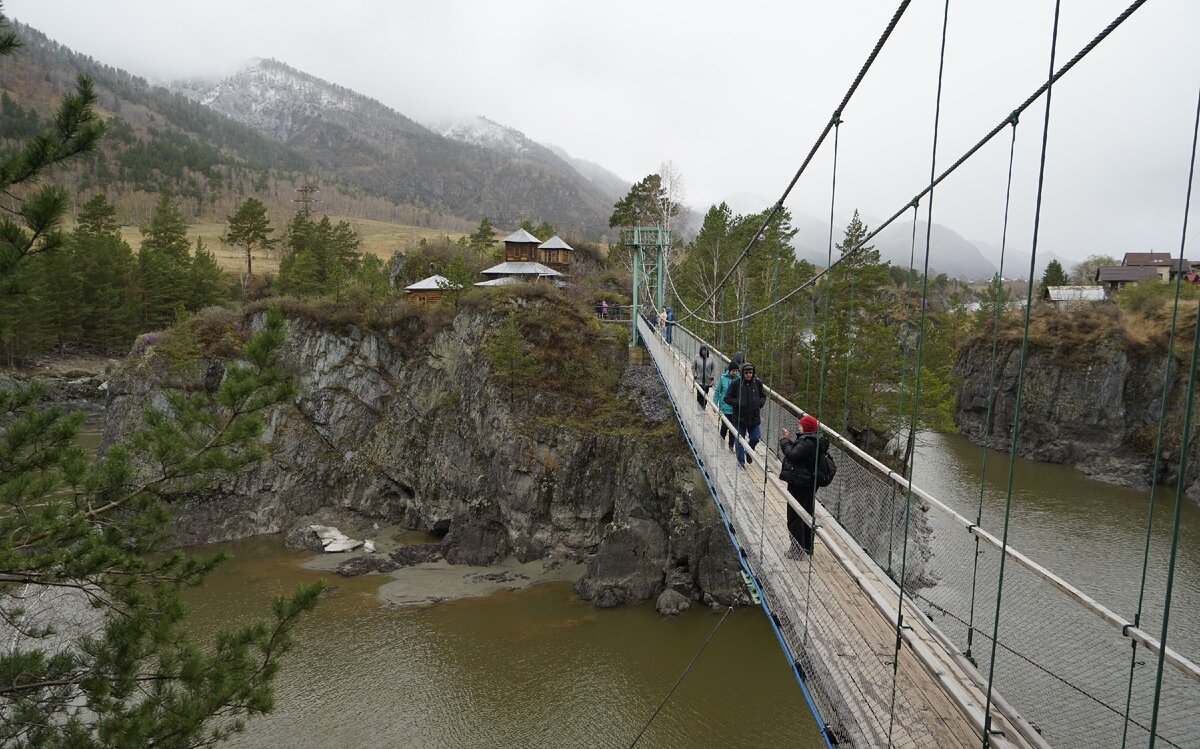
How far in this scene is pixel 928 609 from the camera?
9523mm

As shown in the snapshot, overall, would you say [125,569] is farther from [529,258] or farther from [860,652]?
[529,258]

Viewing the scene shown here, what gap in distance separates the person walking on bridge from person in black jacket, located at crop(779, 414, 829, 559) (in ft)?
13.7

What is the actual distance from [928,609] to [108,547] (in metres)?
10.2

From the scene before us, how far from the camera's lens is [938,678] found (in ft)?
11.0

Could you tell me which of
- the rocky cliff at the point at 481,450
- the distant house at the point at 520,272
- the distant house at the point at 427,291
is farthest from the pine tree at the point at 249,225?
the rocky cliff at the point at 481,450

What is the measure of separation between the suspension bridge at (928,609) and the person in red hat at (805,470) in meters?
0.15

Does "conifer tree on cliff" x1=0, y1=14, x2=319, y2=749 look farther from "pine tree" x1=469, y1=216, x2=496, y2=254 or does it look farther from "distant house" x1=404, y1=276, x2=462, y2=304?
"pine tree" x1=469, y1=216, x2=496, y2=254

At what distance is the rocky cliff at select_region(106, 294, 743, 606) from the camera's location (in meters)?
14.5

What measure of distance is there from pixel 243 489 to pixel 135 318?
64.3 ft

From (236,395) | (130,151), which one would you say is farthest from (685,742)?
(130,151)

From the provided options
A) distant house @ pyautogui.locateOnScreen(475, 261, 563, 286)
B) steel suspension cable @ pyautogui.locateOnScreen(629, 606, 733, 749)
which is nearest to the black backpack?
steel suspension cable @ pyautogui.locateOnScreen(629, 606, 733, 749)

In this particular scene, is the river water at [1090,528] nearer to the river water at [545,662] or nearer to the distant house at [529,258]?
the river water at [545,662]

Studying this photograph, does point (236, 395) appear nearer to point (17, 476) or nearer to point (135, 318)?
point (17, 476)

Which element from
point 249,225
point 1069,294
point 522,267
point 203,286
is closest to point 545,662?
point 522,267
